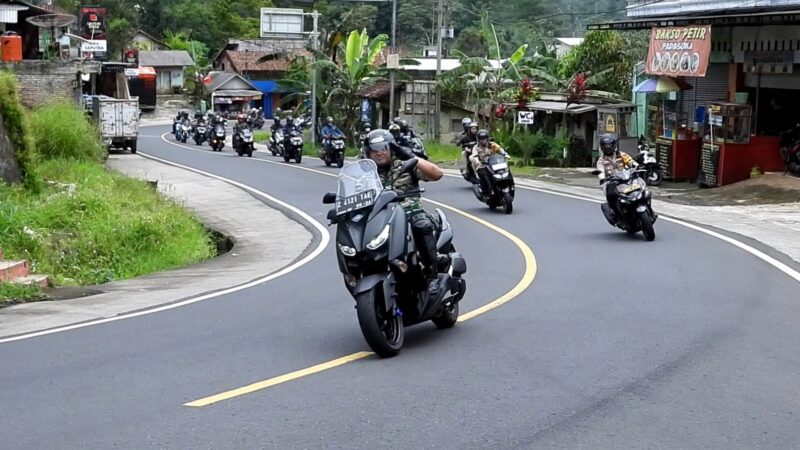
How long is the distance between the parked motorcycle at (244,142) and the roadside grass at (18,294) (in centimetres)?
3189

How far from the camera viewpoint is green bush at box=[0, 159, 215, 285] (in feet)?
54.2

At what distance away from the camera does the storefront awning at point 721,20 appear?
2469 centimetres

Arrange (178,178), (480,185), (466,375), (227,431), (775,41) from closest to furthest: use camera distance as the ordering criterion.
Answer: (227,431) < (466,375) < (480,185) < (775,41) < (178,178)

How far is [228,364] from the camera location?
8.87 metres

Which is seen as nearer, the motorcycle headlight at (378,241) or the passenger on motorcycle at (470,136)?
the motorcycle headlight at (378,241)

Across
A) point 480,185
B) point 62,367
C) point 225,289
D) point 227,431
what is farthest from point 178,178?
point 227,431

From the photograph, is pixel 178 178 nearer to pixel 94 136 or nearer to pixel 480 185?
pixel 94 136

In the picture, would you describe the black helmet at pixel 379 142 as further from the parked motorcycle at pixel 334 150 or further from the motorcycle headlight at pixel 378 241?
the parked motorcycle at pixel 334 150

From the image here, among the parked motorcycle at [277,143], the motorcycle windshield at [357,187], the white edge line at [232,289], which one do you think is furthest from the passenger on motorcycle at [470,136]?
the motorcycle windshield at [357,187]

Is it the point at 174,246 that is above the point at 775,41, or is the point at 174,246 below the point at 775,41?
A: below

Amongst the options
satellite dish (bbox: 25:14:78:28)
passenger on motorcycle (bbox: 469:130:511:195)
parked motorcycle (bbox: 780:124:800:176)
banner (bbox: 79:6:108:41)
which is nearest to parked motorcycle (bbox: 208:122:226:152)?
satellite dish (bbox: 25:14:78:28)

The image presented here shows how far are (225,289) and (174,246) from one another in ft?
18.4

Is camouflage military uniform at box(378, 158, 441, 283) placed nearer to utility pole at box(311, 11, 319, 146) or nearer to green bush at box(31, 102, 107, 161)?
green bush at box(31, 102, 107, 161)

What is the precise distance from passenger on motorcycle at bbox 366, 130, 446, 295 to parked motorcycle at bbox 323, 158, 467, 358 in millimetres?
184
